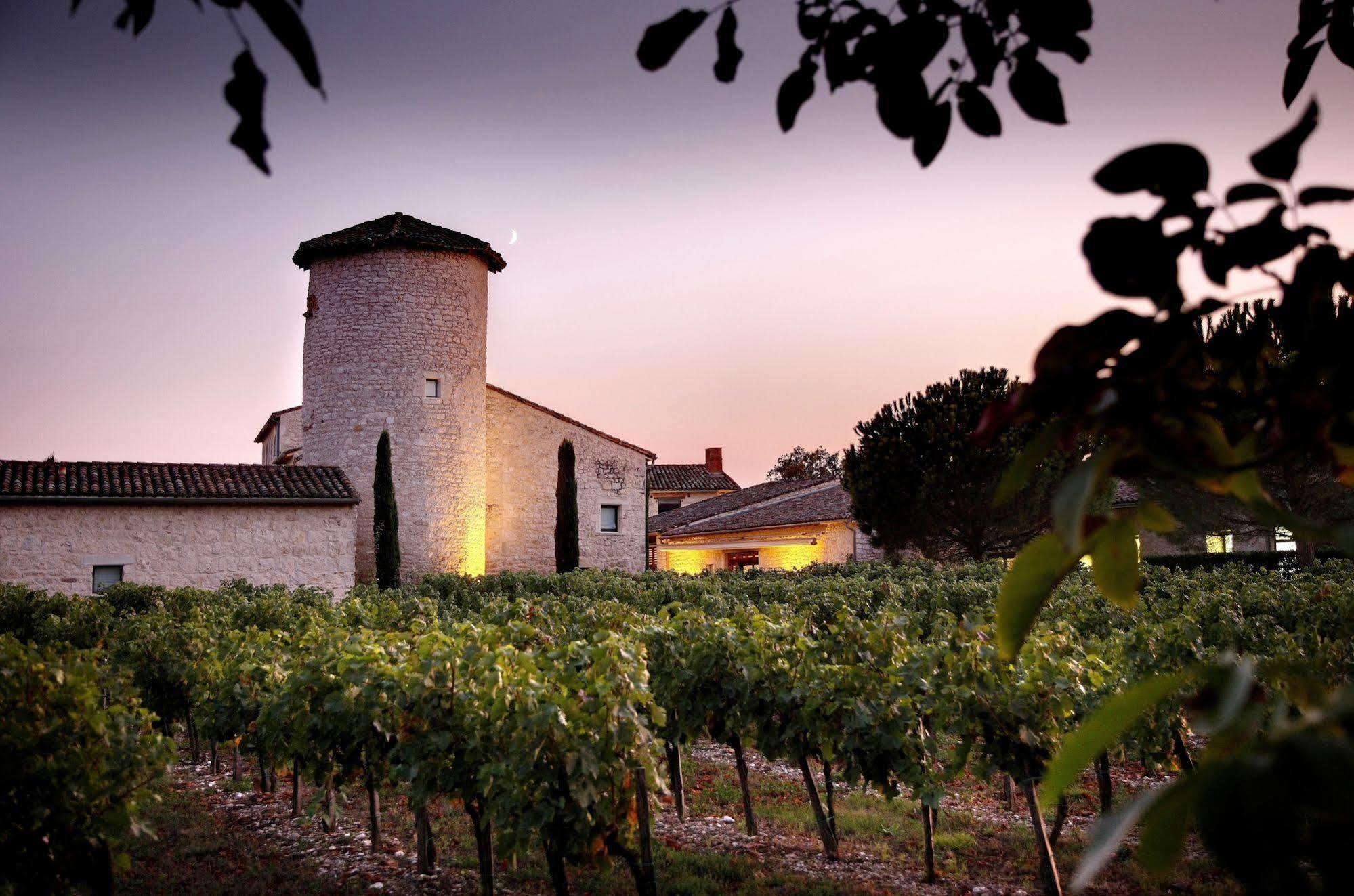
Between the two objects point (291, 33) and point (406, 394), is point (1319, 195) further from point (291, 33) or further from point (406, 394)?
point (406, 394)

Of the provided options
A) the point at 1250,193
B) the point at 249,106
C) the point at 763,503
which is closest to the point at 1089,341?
the point at 1250,193

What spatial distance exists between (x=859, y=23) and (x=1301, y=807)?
1457 millimetres

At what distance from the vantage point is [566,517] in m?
26.1

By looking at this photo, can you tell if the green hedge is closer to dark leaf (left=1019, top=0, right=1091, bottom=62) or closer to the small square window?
the small square window

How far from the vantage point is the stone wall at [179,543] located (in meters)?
19.4

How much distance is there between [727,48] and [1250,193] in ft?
3.24

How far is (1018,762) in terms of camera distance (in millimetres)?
5734

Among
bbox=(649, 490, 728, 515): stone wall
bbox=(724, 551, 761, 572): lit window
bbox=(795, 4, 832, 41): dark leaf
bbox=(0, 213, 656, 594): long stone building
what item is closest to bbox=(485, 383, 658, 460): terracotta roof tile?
bbox=(0, 213, 656, 594): long stone building

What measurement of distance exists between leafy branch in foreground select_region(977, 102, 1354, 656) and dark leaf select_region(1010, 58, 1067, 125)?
0.48m

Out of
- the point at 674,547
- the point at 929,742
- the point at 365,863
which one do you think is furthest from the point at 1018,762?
the point at 674,547

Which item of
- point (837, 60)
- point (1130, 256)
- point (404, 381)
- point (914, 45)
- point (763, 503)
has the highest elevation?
point (404, 381)

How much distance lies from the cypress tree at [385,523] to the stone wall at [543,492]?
4049mm

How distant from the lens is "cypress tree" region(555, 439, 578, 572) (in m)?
25.9

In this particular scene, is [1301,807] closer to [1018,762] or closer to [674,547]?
[1018,762]
